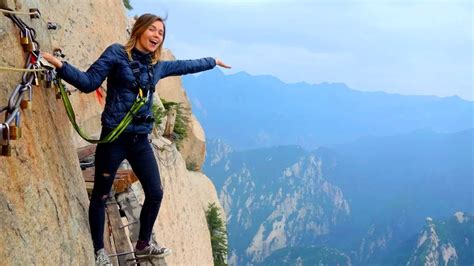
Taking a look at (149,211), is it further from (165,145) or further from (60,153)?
(165,145)

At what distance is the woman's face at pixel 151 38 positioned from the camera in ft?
20.7

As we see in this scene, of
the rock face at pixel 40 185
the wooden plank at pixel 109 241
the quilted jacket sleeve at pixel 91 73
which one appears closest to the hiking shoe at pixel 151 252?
the wooden plank at pixel 109 241

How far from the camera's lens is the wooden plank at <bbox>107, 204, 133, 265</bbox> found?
7.74m

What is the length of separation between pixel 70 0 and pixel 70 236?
43.7 feet

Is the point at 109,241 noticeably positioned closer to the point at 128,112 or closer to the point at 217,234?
the point at 128,112

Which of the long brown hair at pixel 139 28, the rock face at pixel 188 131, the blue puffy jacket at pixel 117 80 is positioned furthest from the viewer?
the rock face at pixel 188 131

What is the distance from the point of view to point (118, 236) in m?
7.97

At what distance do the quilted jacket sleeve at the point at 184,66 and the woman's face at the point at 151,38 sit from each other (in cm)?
44

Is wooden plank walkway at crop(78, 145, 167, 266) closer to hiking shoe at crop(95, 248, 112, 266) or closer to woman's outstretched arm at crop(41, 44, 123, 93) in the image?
hiking shoe at crop(95, 248, 112, 266)

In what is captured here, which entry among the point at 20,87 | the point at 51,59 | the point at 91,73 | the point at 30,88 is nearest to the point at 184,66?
the point at 91,73

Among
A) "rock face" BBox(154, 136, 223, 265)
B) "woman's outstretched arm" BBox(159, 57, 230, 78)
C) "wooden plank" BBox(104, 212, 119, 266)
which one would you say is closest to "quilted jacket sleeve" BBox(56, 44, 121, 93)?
"woman's outstretched arm" BBox(159, 57, 230, 78)

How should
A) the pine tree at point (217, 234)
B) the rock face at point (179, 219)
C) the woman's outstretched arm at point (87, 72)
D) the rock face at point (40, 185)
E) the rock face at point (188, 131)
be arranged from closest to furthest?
1. the rock face at point (40, 185)
2. the woman's outstretched arm at point (87, 72)
3. the rock face at point (179, 219)
4. the pine tree at point (217, 234)
5. the rock face at point (188, 131)

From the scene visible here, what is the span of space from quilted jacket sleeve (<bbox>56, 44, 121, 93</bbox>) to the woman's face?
0.30 metres

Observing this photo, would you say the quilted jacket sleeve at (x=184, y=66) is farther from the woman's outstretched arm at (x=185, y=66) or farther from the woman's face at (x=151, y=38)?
the woman's face at (x=151, y=38)
